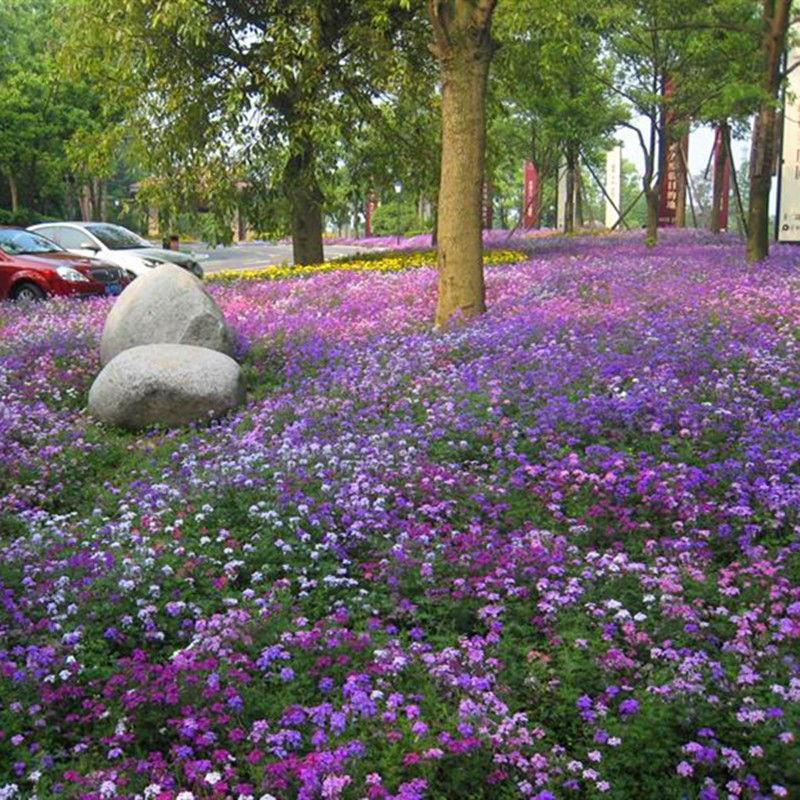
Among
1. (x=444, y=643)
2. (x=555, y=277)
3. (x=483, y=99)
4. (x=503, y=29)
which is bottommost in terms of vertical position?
(x=444, y=643)

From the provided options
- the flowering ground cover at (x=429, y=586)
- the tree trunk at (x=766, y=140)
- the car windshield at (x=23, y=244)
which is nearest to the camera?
the flowering ground cover at (x=429, y=586)

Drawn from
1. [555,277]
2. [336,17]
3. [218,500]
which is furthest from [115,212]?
[218,500]

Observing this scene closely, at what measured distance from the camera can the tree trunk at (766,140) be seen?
15367 millimetres

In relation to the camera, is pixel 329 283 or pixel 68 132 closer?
pixel 329 283

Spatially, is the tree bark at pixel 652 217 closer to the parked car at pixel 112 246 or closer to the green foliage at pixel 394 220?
the parked car at pixel 112 246

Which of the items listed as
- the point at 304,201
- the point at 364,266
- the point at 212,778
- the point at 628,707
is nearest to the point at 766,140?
the point at 364,266

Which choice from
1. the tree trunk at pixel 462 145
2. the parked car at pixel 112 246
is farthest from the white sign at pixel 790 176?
the tree trunk at pixel 462 145

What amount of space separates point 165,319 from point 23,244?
31.0 ft

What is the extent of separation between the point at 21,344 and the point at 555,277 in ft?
25.6

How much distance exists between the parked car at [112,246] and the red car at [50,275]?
2.25m

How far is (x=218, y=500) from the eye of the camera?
5559 millimetres

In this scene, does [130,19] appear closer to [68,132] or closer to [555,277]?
[555,277]

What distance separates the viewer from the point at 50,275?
54.5ft

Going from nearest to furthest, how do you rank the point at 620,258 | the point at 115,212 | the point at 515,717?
1. the point at 515,717
2. the point at 620,258
3. the point at 115,212
